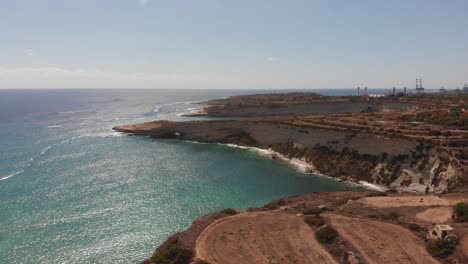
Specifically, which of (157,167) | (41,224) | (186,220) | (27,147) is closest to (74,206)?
(41,224)

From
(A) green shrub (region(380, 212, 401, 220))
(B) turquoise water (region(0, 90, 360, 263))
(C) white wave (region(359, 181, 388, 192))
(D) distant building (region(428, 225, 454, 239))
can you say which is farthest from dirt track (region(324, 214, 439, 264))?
(C) white wave (region(359, 181, 388, 192))

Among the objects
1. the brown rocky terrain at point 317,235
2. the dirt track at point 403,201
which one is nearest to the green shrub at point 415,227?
the brown rocky terrain at point 317,235

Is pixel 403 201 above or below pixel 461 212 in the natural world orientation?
below

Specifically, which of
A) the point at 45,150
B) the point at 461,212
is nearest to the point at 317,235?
the point at 461,212

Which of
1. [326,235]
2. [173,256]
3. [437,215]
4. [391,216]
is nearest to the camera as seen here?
[173,256]

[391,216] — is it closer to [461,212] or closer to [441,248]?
[461,212]

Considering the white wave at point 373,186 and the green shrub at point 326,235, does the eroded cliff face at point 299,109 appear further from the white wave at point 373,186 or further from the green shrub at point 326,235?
the green shrub at point 326,235

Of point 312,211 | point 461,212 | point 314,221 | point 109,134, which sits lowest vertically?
point 312,211

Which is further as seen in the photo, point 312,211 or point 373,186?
point 373,186
